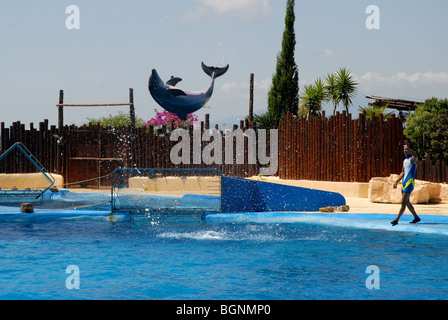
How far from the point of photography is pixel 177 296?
5887 mm

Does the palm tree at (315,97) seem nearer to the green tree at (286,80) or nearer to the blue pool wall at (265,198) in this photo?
the green tree at (286,80)

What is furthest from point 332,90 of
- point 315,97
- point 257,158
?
point 257,158

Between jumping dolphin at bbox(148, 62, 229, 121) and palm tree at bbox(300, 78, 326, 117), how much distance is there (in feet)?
64.1

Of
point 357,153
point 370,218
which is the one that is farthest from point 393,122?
point 370,218

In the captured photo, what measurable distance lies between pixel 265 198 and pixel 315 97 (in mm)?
19970

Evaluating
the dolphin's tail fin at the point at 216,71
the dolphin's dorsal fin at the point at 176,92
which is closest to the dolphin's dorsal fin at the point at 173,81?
the dolphin's dorsal fin at the point at 176,92

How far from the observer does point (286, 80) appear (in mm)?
34094

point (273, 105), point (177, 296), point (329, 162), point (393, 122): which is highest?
point (273, 105)

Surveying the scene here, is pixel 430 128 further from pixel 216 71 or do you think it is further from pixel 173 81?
pixel 173 81

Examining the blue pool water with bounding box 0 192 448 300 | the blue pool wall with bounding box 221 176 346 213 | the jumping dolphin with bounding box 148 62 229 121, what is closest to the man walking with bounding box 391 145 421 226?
the blue pool water with bounding box 0 192 448 300

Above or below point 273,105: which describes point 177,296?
below

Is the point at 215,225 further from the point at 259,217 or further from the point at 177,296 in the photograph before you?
the point at 177,296

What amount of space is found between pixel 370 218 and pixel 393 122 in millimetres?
4565
